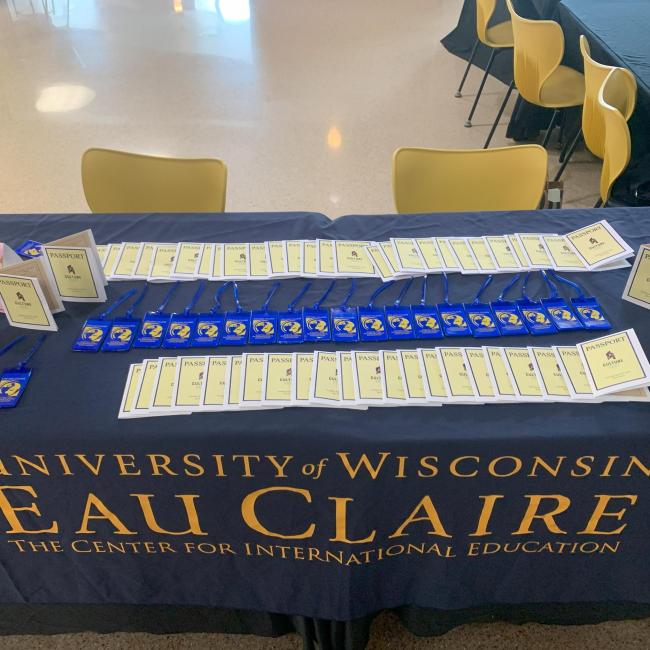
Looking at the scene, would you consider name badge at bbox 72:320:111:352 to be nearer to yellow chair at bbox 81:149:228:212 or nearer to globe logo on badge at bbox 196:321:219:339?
globe logo on badge at bbox 196:321:219:339

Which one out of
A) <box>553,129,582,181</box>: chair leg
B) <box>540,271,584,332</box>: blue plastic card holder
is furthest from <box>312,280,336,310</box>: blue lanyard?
<box>553,129,582,181</box>: chair leg

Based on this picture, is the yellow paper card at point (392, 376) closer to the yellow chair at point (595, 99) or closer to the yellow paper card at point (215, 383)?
the yellow paper card at point (215, 383)

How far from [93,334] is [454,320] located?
2.44 feet

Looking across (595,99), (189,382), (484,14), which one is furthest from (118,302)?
(484,14)

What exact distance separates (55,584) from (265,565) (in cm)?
44

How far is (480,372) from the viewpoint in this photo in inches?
44.5

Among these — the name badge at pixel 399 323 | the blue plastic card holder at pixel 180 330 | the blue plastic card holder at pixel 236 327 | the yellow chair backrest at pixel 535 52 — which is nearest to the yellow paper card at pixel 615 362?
the name badge at pixel 399 323

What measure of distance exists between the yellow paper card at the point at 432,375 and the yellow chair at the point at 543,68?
2.24 meters

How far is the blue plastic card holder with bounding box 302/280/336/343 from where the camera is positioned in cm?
122

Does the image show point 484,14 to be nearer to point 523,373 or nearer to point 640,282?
→ point 640,282

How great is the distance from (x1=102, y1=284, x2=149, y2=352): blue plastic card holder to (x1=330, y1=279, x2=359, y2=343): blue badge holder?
412 millimetres

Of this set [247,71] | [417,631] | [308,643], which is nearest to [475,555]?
[417,631]

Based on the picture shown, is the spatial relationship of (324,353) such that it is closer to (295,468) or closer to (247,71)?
(295,468)

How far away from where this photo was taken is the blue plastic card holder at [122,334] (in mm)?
1206
